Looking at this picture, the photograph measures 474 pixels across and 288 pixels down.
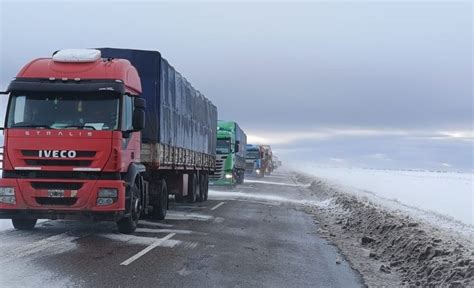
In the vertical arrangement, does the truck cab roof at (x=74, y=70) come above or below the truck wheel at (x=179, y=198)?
above

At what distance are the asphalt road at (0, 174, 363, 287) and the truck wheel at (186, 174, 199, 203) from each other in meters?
5.82

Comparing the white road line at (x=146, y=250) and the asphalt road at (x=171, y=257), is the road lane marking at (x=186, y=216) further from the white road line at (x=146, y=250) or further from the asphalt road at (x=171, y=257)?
the white road line at (x=146, y=250)

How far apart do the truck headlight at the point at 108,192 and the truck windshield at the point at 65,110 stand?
1217mm

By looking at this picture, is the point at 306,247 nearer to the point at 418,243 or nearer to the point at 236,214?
the point at 418,243

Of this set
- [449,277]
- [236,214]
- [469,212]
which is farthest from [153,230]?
[469,212]

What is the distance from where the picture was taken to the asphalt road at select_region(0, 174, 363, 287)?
7.47 meters

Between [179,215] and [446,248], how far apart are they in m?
8.59

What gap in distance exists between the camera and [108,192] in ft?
34.1

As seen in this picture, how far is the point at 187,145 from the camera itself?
18.6 meters

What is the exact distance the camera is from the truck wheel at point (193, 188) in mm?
20266

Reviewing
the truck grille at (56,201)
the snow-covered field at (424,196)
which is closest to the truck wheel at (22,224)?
the truck grille at (56,201)

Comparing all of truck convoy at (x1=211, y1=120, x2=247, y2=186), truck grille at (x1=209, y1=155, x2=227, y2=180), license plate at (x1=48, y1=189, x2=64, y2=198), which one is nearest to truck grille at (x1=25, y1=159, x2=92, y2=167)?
license plate at (x1=48, y1=189, x2=64, y2=198)

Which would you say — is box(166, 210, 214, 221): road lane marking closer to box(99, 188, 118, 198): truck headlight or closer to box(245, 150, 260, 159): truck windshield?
box(99, 188, 118, 198): truck headlight

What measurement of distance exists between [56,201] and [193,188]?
34.7ft
